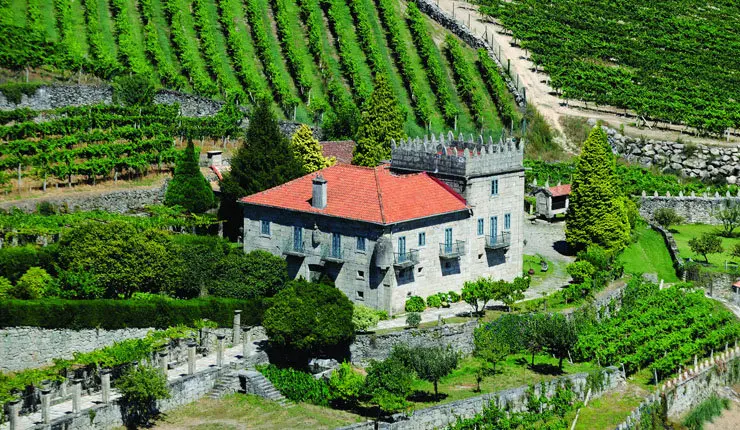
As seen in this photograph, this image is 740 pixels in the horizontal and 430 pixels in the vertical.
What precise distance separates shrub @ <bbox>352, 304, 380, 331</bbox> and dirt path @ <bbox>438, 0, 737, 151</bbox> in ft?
168

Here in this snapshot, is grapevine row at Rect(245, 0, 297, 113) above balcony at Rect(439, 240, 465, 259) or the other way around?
above

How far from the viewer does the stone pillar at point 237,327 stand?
65000 mm

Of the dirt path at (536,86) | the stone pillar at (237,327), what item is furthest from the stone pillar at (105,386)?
the dirt path at (536,86)

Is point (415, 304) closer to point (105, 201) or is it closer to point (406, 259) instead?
point (406, 259)

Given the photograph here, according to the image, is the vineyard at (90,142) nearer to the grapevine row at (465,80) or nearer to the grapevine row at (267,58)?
the grapevine row at (267,58)

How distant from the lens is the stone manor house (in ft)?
226

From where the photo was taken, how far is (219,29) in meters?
120

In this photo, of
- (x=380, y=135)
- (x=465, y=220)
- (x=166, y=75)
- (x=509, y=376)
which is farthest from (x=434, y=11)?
(x=509, y=376)

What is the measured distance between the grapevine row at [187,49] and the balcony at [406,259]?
132 ft

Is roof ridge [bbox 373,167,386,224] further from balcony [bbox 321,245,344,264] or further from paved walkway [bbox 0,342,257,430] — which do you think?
paved walkway [bbox 0,342,257,430]

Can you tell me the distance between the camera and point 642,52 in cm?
13688

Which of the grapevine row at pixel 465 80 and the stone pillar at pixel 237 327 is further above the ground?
the grapevine row at pixel 465 80

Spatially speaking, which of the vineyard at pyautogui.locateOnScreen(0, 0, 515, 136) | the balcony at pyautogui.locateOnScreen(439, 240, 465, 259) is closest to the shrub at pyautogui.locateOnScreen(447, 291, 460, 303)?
the balcony at pyautogui.locateOnScreen(439, 240, 465, 259)

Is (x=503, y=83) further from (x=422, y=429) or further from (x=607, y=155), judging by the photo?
(x=422, y=429)
